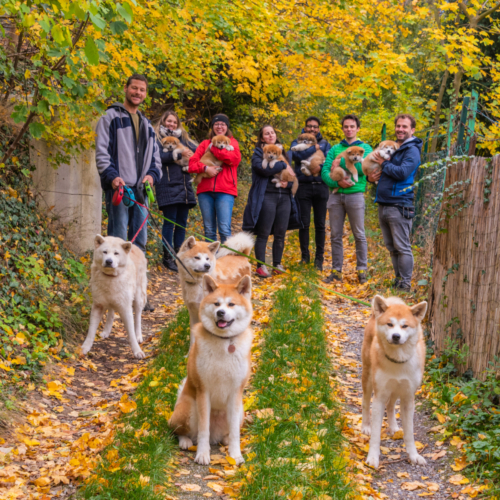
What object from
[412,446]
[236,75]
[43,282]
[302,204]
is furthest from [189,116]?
[412,446]

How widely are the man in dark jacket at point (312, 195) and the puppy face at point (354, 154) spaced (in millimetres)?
687

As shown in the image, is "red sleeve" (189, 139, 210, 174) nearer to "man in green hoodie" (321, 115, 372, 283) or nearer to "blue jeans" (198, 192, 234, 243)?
"blue jeans" (198, 192, 234, 243)

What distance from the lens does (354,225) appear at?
7.69 meters

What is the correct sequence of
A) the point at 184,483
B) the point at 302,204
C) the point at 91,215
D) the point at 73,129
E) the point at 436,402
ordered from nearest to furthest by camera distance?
the point at 184,483, the point at 436,402, the point at 73,129, the point at 91,215, the point at 302,204

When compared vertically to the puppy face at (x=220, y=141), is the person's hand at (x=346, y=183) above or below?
below

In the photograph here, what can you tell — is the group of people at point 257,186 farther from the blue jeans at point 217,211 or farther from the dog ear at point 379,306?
the dog ear at point 379,306

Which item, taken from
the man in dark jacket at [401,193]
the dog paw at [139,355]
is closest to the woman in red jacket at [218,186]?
the man in dark jacket at [401,193]

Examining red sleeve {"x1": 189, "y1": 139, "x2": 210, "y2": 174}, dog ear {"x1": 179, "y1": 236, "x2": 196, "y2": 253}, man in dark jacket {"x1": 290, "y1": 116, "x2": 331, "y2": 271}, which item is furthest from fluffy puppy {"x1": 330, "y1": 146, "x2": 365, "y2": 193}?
dog ear {"x1": 179, "y1": 236, "x2": 196, "y2": 253}

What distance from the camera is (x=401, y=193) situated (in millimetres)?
6559

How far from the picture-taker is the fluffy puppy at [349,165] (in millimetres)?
7480

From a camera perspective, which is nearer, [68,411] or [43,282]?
[68,411]

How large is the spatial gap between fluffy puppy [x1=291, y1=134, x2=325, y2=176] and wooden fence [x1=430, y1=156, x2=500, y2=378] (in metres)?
2.97

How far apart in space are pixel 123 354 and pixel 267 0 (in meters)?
6.45

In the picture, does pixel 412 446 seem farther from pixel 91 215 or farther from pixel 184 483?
pixel 91 215
